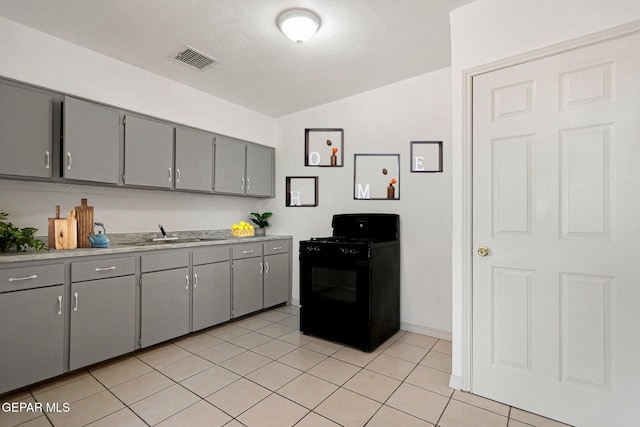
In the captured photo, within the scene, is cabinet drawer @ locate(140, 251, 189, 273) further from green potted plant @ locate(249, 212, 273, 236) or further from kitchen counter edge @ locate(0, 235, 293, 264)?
green potted plant @ locate(249, 212, 273, 236)

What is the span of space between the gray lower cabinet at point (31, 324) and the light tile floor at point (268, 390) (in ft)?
0.55

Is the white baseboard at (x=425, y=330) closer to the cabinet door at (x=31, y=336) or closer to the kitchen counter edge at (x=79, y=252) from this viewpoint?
the kitchen counter edge at (x=79, y=252)

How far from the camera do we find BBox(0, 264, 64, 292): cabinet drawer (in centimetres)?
197

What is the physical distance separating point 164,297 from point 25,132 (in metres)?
1.67

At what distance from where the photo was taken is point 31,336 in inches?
81.4

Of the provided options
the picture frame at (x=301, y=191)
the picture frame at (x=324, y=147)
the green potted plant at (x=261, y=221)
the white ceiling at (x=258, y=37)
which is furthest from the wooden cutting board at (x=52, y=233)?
the picture frame at (x=324, y=147)

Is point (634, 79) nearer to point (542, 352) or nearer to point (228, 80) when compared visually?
point (542, 352)

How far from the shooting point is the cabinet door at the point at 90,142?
8.08 ft

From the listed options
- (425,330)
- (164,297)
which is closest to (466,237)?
(425,330)

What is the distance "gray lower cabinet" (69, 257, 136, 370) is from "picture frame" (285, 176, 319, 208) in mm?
2125

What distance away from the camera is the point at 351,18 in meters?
2.29

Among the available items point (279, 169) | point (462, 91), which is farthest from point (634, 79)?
point (279, 169)

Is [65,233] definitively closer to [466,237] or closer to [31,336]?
[31,336]

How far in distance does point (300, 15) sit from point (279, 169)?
237 cm
